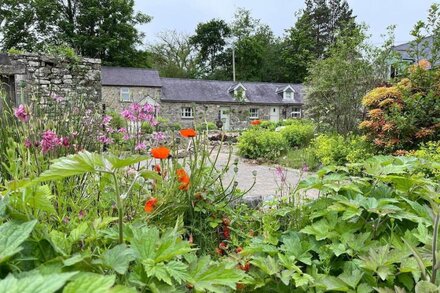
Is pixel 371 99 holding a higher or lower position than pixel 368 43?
lower

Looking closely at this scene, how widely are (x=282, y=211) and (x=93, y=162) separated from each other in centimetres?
103

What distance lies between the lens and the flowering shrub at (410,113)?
18.2ft

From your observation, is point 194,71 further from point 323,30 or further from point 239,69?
point 323,30

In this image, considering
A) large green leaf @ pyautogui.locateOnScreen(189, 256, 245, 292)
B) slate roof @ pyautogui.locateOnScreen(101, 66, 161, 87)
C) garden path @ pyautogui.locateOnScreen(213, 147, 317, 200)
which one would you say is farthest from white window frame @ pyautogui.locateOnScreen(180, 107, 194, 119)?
large green leaf @ pyautogui.locateOnScreen(189, 256, 245, 292)

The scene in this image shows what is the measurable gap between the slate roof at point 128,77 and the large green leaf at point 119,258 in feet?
79.8

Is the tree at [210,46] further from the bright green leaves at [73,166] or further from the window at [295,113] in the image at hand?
the bright green leaves at [73,166]

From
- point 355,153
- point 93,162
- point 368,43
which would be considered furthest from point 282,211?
point 368,43

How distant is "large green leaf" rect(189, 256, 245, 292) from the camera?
0.88 metres

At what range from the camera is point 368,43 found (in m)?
10.5

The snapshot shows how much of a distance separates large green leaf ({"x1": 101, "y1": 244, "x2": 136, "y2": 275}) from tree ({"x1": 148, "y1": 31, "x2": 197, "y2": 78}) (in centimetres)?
3365

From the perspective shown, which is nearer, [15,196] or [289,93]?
[15,196]

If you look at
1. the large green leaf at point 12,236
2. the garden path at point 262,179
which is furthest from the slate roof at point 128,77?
the large green leaf at point 12,236

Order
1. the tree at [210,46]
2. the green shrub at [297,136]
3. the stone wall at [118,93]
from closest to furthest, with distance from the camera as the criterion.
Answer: the green shrub at [297,136] → the stone wall at [118,93] → the tree at [210,46]

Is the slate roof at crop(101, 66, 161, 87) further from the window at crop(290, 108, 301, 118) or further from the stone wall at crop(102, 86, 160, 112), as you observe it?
the window at crop(290, 108, 301, 118)
